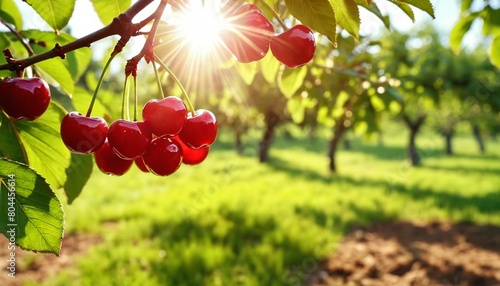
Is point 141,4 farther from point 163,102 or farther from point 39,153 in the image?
point 39,153

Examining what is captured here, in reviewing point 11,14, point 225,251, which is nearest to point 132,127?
point 11,14

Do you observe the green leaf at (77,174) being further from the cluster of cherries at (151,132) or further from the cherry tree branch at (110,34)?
the cherry tree branch at (110,34)

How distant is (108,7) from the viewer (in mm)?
1131

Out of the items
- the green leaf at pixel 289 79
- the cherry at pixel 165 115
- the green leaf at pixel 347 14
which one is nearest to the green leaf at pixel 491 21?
the green leaf at pixel 289 79

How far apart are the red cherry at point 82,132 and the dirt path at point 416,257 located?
162 inches

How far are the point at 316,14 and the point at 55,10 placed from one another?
2.02ft

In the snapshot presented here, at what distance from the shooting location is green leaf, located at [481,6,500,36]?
1691mm

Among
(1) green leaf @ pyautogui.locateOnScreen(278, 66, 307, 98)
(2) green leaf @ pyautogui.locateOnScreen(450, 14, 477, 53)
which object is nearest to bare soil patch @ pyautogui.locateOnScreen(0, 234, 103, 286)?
(1) green leaf @ pyautogui.locateOnScreen(278, 66, 307, 98)

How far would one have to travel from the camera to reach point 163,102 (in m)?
0.81

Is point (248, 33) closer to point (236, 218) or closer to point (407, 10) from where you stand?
point (407, 10)

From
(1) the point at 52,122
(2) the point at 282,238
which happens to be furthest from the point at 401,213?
(1) the point at 52,122

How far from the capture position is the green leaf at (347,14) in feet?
2.72

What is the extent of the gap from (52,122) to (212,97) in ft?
13.5

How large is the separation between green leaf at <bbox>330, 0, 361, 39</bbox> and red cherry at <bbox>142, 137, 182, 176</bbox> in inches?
16.1
